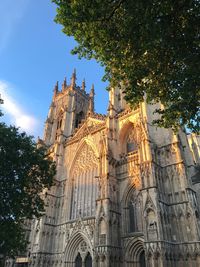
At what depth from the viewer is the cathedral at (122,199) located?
1683 centimetres

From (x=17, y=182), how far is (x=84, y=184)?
500 inches

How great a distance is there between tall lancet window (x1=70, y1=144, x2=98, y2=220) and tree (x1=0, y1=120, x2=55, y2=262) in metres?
8.85

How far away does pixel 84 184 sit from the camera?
2619 cm

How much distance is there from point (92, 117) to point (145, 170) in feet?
46.3

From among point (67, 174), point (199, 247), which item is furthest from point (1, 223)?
point (67, 174)

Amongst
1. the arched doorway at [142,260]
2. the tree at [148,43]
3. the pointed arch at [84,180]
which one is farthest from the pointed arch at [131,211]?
the tree at [148,43]

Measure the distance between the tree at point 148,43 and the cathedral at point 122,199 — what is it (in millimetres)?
5167

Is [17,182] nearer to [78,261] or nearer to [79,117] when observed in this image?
[78,261]

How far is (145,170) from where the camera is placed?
19250 mm

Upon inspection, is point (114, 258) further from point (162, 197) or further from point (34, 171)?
point (34, 171)

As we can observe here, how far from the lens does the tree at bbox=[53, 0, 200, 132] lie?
9.73 metres

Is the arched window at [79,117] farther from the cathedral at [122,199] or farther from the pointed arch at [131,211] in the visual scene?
the pointed arch at [131,211]

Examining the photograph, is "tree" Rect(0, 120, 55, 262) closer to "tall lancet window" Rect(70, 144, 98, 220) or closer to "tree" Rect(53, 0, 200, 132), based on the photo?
"tree" Rect(53, 0, 200, 132)

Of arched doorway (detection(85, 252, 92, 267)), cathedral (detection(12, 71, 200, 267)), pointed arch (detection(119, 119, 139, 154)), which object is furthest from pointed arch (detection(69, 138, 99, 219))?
arched doorway (detection(85, 252, 92, 267))
